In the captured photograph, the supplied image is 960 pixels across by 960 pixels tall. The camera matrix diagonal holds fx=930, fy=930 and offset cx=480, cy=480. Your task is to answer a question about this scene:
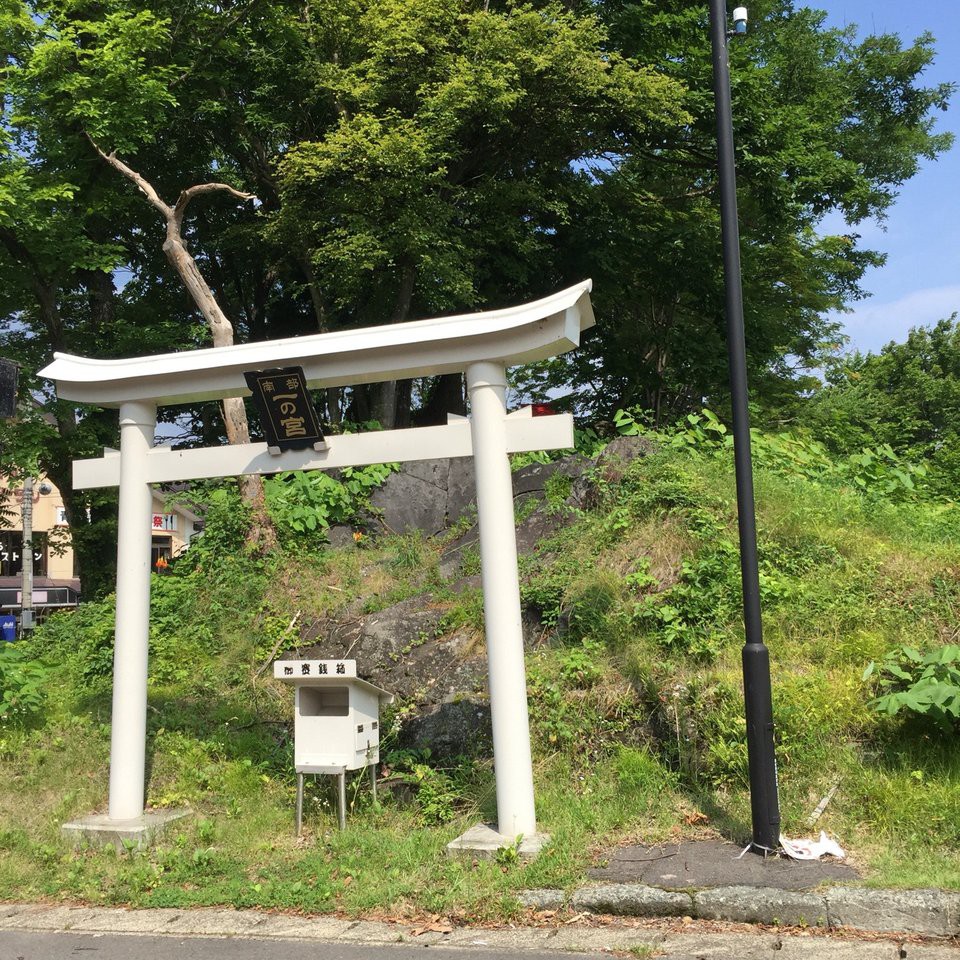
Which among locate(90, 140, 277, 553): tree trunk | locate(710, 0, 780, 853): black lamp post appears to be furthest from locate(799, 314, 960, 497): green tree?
locate(710, 0, 780, 853): black lamp post

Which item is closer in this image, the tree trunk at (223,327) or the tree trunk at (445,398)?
the tree trunk at (223,327)

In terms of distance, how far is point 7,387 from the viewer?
578 centimetres

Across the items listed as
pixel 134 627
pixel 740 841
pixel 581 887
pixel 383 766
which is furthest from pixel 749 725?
pixel 134 627

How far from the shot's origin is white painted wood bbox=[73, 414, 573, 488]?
6.58m

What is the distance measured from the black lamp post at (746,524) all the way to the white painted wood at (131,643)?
4.62m

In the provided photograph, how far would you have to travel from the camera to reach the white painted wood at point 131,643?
294 inches

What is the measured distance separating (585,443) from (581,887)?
964 centimetres

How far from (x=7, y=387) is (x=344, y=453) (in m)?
2.38

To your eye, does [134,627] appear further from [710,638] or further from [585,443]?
[585,443]

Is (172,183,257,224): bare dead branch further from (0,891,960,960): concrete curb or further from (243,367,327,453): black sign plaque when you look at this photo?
(0,891,960,960): concrete curb

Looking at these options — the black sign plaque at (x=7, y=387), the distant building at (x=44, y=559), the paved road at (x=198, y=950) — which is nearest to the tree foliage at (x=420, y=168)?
the black sign plaque at (x=7, y=387)

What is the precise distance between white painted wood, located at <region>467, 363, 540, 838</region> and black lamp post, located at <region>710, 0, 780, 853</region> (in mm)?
1422

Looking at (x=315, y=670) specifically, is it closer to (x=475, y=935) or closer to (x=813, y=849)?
(x=475, y=935)

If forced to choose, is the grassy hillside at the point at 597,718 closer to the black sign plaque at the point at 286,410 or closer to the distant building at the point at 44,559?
the black sign plaque at the point at 286,410
